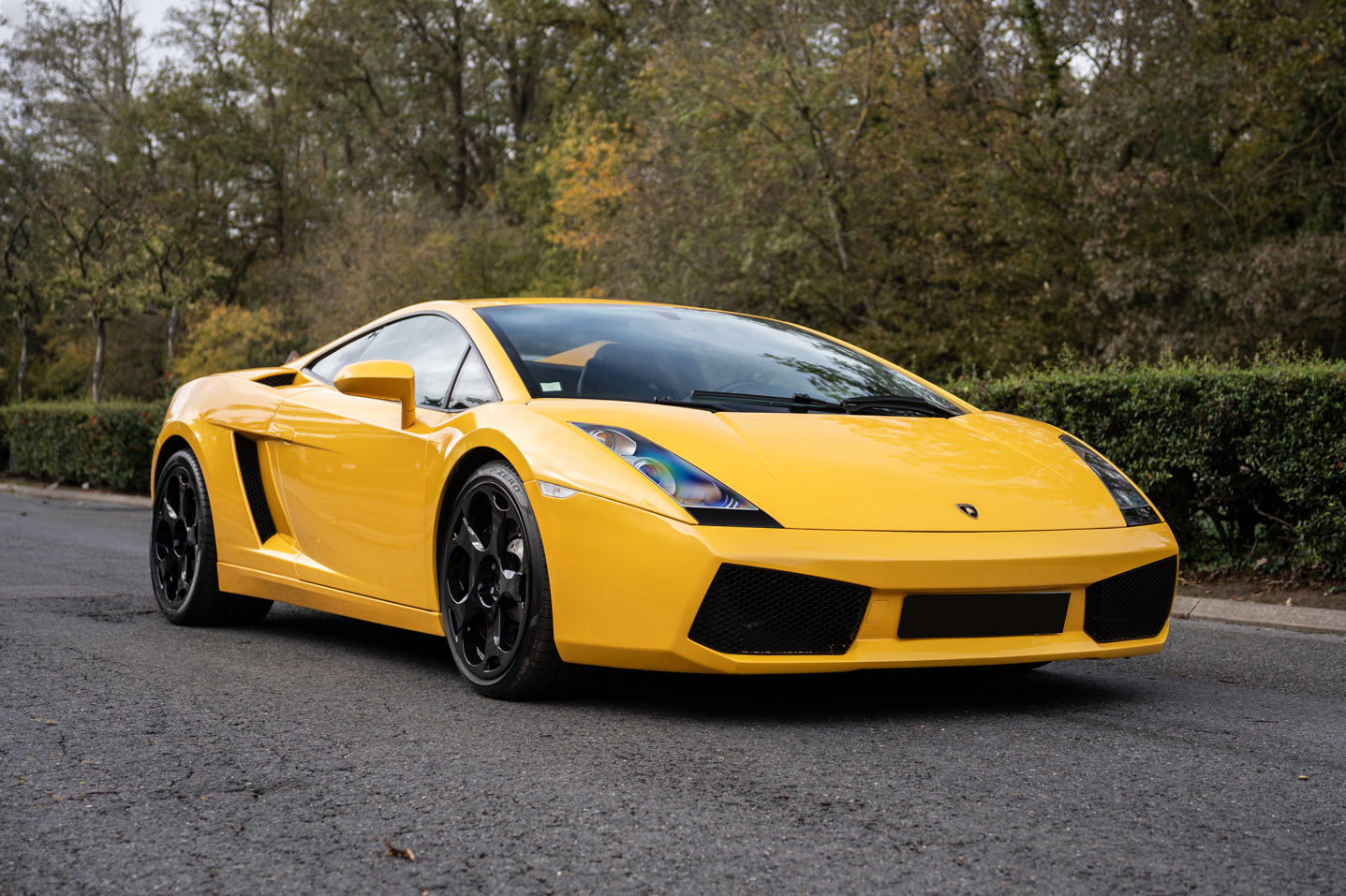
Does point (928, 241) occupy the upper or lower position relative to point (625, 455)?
upper

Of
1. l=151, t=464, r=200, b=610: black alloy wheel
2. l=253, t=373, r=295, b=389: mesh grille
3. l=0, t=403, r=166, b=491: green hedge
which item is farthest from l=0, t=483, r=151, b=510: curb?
l=253, t=373, r=295, b=389: mesh grille

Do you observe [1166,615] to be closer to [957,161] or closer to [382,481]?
[382,481]

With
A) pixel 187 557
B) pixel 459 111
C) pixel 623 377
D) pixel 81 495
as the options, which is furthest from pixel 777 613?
pixel 459 111

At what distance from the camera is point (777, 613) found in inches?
129

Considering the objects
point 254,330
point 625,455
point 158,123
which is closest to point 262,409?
point 625,455

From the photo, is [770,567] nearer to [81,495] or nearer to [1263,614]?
[1263,614]

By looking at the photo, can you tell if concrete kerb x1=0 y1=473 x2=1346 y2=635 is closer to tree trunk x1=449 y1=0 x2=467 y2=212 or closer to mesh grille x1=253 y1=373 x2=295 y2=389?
mesh grille x1=253 y1=373 x2=295 y2=389

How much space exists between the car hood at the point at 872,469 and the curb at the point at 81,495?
13.3 meters

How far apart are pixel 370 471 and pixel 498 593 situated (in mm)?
927

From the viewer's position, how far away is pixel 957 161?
17.7 m

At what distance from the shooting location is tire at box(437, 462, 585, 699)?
3.56m

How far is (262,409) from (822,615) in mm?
2862

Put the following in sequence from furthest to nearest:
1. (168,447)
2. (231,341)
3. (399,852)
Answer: (231,341), (168,447), (399,852)

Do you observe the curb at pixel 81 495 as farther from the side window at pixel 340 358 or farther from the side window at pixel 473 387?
the side window at pixel 473 387
